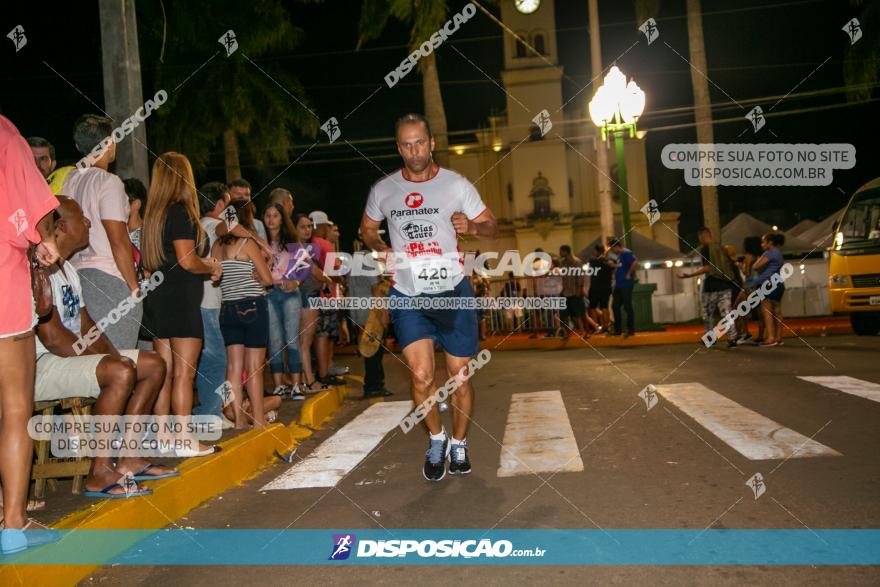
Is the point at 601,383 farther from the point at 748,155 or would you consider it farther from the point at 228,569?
the point at 748,155

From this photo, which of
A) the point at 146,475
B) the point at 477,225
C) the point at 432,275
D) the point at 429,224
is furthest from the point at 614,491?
the point at 146,475

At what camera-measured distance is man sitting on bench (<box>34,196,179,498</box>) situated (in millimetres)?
4996

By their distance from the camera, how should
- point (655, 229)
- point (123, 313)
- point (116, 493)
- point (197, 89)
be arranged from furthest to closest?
point (655, 229)
point (197, 89)
point (123, 313)
point (116, 493)

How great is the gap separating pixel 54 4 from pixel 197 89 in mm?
13271

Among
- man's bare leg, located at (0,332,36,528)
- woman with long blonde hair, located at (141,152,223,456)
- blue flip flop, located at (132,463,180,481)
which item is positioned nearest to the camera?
man's bare leg, located at (0,332,36,528)

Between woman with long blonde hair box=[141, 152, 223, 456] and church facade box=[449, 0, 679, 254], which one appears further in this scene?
church facade box=[449, 0, 679, 254]

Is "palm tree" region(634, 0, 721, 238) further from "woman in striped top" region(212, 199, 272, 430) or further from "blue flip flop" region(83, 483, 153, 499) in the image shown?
"blue flip flop" region(83, 483, 153, 499)

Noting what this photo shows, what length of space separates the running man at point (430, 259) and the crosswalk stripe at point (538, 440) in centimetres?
47

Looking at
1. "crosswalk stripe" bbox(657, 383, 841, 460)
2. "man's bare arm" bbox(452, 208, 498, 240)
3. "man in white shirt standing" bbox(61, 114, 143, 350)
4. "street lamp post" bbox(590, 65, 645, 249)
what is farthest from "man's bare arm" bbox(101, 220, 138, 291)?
"street lamp post" bbox(590, 65, 645, 249)

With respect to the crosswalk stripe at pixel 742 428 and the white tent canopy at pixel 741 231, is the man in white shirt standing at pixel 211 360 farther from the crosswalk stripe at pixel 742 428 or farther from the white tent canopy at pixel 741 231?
the white tent canopy at pixel 741 231

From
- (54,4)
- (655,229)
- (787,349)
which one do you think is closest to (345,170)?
(655,229)

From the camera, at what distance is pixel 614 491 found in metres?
5.13

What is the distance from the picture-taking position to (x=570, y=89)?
5397cm

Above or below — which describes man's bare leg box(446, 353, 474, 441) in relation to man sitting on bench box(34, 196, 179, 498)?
below
